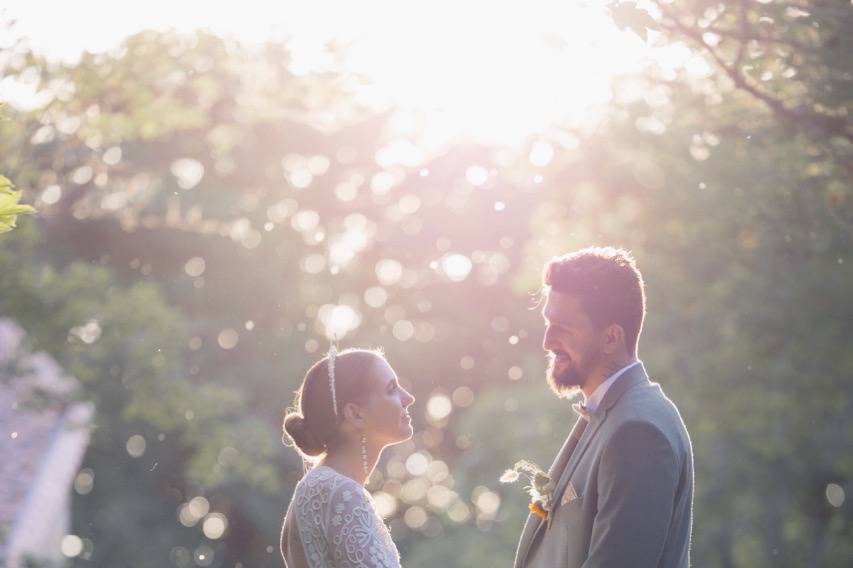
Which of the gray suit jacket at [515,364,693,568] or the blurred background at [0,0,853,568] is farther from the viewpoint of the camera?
the blurred background at [0,0,853,568]

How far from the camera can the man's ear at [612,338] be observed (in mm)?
3725

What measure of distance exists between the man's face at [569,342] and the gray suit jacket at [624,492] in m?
0.11

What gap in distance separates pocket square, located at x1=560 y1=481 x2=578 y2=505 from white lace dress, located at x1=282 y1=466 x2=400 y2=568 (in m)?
0.56

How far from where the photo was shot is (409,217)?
99.0ft

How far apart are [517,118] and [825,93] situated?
1124 cm

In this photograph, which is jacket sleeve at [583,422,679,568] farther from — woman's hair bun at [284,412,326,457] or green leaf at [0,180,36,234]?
green leaf at [0,180,36,234]

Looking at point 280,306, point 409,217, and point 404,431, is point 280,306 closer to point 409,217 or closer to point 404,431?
point 409,217

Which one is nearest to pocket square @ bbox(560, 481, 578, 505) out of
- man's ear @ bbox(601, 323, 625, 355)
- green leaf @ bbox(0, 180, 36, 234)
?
man's ear @ bbox(601, 323, 625, 355)

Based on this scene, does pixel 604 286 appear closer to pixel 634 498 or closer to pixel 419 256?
pixel 634 498

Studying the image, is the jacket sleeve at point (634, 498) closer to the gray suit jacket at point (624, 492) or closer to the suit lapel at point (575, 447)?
the gray suit jacket at point (624, 492)

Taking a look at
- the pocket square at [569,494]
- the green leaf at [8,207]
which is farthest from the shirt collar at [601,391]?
the green leaf at [8,207]

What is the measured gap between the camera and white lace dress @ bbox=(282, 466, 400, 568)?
3.82 metres

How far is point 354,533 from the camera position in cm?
383

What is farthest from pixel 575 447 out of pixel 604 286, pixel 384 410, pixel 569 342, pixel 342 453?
pixel 342 453
